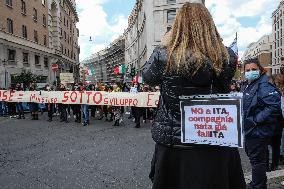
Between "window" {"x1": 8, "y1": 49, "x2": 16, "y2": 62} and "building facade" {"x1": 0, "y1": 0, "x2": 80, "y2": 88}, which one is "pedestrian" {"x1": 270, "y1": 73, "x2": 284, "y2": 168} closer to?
"building facade" {"x1": 0, "y1": 0, "x2": 80, "y2": 88}

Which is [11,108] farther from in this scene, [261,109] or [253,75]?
[261,109]

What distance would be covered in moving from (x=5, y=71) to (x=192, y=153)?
28712 mm

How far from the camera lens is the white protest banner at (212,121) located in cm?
227

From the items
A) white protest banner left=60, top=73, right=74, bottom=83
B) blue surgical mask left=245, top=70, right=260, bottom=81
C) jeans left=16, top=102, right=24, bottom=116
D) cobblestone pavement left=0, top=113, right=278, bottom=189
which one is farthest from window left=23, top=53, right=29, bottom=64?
blue surgical mask left=245, top=70, right=260, bottom=81

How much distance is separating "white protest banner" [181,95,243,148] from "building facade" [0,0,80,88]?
27.8 metres

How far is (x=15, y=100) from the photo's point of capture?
1759 cm

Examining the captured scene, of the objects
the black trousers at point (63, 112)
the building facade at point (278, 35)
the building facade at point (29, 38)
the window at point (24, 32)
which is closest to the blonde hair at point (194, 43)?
the black trousers at point (63, 112)

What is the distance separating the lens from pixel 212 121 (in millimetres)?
2314

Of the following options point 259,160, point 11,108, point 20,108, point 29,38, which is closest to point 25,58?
point 29,38

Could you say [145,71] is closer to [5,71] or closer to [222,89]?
[222,89]

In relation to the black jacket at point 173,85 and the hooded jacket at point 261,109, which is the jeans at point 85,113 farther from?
the black jacket at point 173,85

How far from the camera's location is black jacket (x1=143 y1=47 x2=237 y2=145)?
2.29 metres

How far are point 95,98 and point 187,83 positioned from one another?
13.1 metres

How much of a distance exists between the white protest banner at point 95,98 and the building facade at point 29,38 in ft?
41.1
